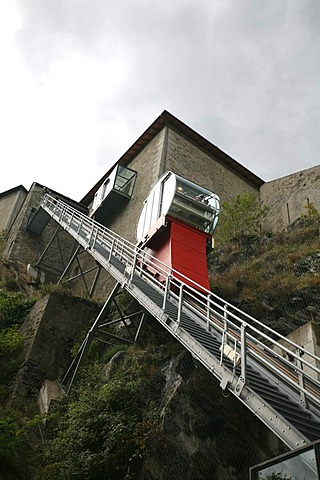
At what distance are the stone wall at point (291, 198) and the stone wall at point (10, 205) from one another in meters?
13.7

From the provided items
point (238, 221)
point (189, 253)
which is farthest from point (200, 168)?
point (189, 253)

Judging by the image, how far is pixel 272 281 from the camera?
10492 mm

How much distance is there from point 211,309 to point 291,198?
13.7 metres

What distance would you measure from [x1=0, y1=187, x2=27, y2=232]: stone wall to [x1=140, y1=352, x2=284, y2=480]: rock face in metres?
19.5

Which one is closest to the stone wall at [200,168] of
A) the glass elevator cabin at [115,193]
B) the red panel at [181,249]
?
the glass elevator cabin at [115,193]

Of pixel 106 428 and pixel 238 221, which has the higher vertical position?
pixel 238 221

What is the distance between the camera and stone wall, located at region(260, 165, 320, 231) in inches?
712

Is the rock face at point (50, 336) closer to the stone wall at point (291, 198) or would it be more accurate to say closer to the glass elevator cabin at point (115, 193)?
the glass elevator cabin at point (115, 193)

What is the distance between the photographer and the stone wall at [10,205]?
25153 mm

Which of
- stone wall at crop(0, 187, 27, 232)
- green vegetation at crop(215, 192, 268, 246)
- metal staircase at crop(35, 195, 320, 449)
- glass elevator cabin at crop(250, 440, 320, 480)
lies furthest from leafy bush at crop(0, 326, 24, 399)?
stone wall at crop(0, 187, 27, 232)

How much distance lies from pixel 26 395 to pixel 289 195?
13711 millimetres

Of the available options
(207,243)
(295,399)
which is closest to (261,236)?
(207,243)

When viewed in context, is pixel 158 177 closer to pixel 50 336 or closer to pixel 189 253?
pixel 189 253

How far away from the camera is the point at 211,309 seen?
6.52 meters
